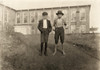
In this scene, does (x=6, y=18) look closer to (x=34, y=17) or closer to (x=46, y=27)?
(x=34, y=17)

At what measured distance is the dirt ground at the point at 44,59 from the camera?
3088 mm

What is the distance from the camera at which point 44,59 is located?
3291mm

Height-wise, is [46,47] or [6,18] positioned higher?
[6,18]

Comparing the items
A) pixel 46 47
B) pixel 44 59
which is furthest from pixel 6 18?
pixel 44 59

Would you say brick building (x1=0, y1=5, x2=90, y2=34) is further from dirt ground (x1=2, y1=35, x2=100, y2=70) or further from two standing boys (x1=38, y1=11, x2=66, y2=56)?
two standing boys (x1=38, y1=11, x2=66, y2=56)

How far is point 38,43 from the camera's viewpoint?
408cm

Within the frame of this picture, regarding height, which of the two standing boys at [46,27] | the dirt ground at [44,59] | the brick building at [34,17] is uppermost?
the brick building at [34,17]

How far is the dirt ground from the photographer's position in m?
3.09

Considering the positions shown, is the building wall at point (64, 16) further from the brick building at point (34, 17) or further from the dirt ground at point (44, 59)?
the dirt ground at point (44, 59)

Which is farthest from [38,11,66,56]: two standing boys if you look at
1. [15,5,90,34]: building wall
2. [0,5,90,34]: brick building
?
[15,5,90,34]: building wall

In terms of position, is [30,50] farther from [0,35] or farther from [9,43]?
[0,35]

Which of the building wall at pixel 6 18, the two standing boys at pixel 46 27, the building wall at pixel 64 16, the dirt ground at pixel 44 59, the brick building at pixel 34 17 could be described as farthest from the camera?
the building wall at pixel 64 16

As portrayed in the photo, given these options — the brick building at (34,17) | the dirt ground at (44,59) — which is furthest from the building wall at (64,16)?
the dirt ground at (44,59)

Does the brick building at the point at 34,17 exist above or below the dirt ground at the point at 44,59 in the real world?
above
